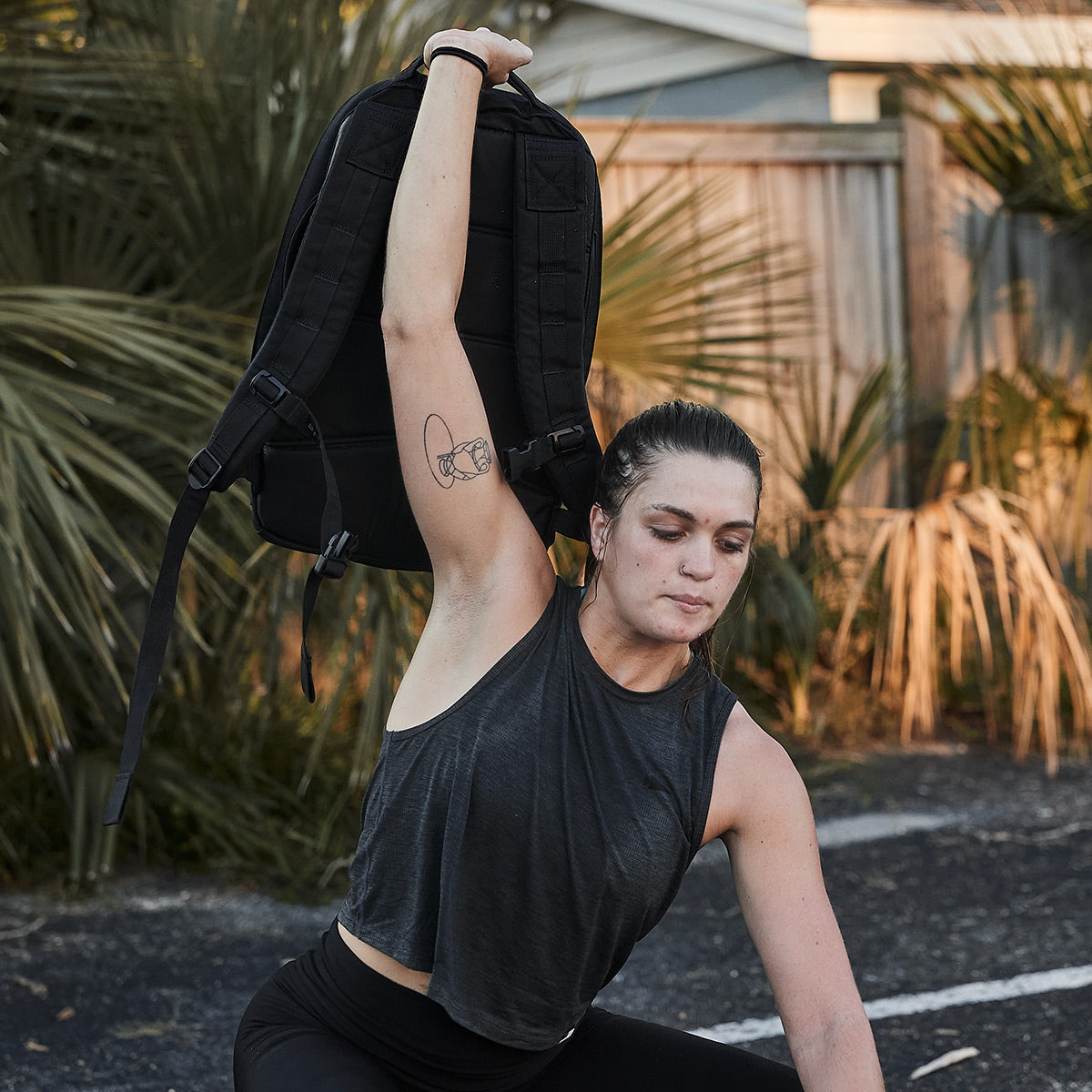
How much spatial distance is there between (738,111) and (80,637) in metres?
4.80

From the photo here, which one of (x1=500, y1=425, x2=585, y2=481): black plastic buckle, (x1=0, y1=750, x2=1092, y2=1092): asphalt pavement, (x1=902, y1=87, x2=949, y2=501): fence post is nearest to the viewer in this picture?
(x1=500, y1=425, x2=585, y2=481): black plastic buckle

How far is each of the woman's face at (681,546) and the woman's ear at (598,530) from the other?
57 mm

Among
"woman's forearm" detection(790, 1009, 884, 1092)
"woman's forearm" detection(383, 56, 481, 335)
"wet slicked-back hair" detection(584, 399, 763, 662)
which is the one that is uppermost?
"woman's forearm" detection(383, 56, 481, 335)

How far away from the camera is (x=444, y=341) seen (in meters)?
1.99

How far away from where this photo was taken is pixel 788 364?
585 cm

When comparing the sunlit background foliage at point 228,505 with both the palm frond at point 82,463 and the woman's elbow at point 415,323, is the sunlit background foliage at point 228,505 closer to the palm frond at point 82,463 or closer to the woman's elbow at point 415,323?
the palm frond at point 82,463

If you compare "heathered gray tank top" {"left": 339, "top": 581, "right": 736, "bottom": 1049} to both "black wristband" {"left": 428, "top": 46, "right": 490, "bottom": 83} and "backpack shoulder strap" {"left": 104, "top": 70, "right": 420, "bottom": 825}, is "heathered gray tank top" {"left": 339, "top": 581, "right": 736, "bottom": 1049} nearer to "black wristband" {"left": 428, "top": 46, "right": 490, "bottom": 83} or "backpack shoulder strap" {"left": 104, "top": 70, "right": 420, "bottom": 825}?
"backpack shoulder strap" {"left": 104, "top": 70, "right": 420, "bottom": 825}

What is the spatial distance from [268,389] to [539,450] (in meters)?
0.39

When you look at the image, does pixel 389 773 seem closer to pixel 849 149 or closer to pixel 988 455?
pixel 988 455

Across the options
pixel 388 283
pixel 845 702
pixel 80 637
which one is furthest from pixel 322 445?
pixel 845 702

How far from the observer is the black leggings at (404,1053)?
1947mm

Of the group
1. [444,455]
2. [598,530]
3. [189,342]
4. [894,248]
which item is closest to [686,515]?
[598,530]

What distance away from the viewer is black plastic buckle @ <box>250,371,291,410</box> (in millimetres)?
1953

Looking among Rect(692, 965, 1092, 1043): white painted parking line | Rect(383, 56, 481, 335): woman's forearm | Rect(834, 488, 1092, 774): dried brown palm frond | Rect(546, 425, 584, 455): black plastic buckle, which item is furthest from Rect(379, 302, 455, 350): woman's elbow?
Rect(834, 488, 1092, 774): dried brown palm frond
